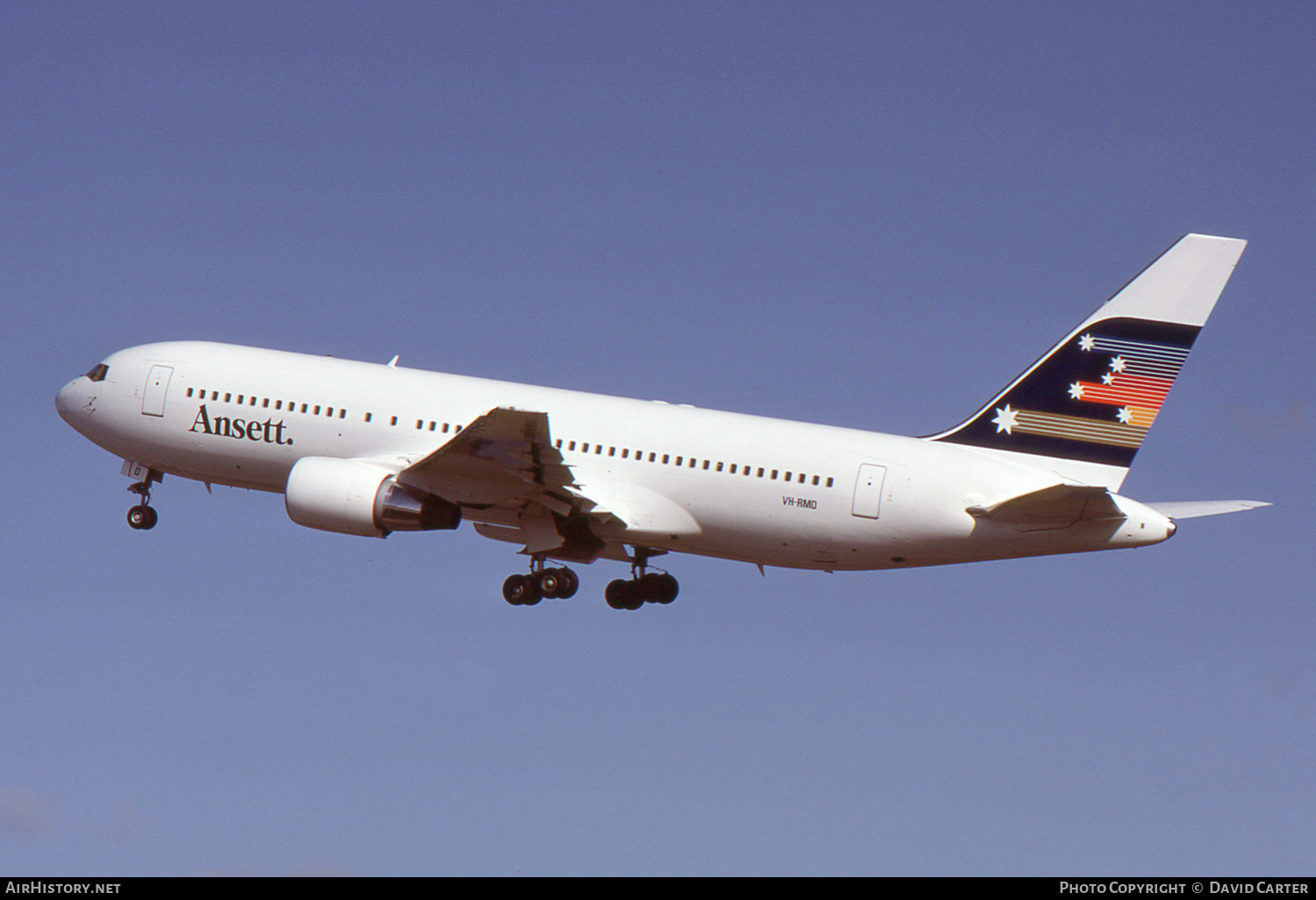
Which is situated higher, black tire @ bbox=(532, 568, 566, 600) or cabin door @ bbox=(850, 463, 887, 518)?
cabin door @ bbox=(850, 463, 887, 518)

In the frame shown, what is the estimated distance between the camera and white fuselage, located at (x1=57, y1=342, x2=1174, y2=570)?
33562 mm


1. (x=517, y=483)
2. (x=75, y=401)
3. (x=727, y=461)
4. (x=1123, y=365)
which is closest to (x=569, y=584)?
(x=517, y=483)

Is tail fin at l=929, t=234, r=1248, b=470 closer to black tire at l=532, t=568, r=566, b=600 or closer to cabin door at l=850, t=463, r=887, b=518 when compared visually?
cabin door at l=850, t=463, r=887, b=518

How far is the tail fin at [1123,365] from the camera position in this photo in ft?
111

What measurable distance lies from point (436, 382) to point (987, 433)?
13788 millimetres

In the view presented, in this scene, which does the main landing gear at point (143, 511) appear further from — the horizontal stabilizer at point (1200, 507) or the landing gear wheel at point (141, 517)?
the horizontal stabilizer at point (1200, 507)

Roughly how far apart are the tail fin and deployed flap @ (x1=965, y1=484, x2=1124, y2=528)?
2238 mm

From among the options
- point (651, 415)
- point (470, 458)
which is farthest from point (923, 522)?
point (470, 458)

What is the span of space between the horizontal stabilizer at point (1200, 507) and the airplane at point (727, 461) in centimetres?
7

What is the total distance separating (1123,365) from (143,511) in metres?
26.3

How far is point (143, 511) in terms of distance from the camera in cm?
4081

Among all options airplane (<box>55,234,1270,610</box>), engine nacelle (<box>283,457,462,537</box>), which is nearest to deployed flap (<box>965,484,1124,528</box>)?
airplane (<box>55,234,1270,610</box>)

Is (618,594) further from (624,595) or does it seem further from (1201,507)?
(1201,507)

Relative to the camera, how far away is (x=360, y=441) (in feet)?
121
